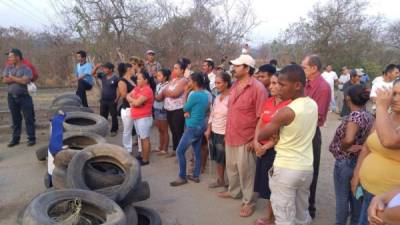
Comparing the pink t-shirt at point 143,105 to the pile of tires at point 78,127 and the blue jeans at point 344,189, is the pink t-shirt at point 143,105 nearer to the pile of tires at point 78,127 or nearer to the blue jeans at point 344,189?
the pile of tires at point 78,127

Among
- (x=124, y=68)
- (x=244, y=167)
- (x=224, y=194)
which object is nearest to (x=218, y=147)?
(x=224, y=194)

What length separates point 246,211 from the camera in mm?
4977

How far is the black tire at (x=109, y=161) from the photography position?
180 inches

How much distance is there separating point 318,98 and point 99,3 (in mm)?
13427

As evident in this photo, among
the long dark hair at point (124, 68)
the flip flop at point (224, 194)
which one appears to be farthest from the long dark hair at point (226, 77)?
the long dark hair at point (124, 68)

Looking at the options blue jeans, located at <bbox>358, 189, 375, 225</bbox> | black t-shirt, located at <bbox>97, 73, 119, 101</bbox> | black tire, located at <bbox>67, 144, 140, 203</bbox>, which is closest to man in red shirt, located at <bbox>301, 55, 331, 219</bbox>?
blue jeans, located at <bbox>358, 189, 375, 225</bbox>

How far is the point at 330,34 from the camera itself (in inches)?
948

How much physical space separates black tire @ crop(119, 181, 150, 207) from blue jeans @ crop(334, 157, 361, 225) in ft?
7.77

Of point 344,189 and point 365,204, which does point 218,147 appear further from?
point 365,204

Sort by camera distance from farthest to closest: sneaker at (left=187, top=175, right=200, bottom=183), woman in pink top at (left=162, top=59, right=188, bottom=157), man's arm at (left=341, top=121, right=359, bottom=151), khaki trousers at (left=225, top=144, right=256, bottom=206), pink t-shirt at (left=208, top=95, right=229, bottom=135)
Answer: woman in pink top at (left=162, top=59, right=188, bottom=157) < sneaker at (left=187, top=175, right=200, bottom=183) < pink t-shirt at (left=208, top=95, right=229, bottom=135) < khaki trousers at (left=225, top=144, right=256, bottom=206) < man's arm at (left=341, top=121, right=359, bottom=151)

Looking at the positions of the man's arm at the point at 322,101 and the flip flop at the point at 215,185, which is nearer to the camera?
the man's arm at the point at 322,101

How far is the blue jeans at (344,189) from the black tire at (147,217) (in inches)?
81.3

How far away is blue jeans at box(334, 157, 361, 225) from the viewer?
3.88 meters

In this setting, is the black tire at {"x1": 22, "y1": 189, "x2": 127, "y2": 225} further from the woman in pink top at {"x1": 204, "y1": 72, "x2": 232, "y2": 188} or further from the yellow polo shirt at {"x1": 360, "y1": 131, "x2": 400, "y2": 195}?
the yellow polo shirt at {"x1": 360, "y1": 131, "x2": 400, "y2": 195}
